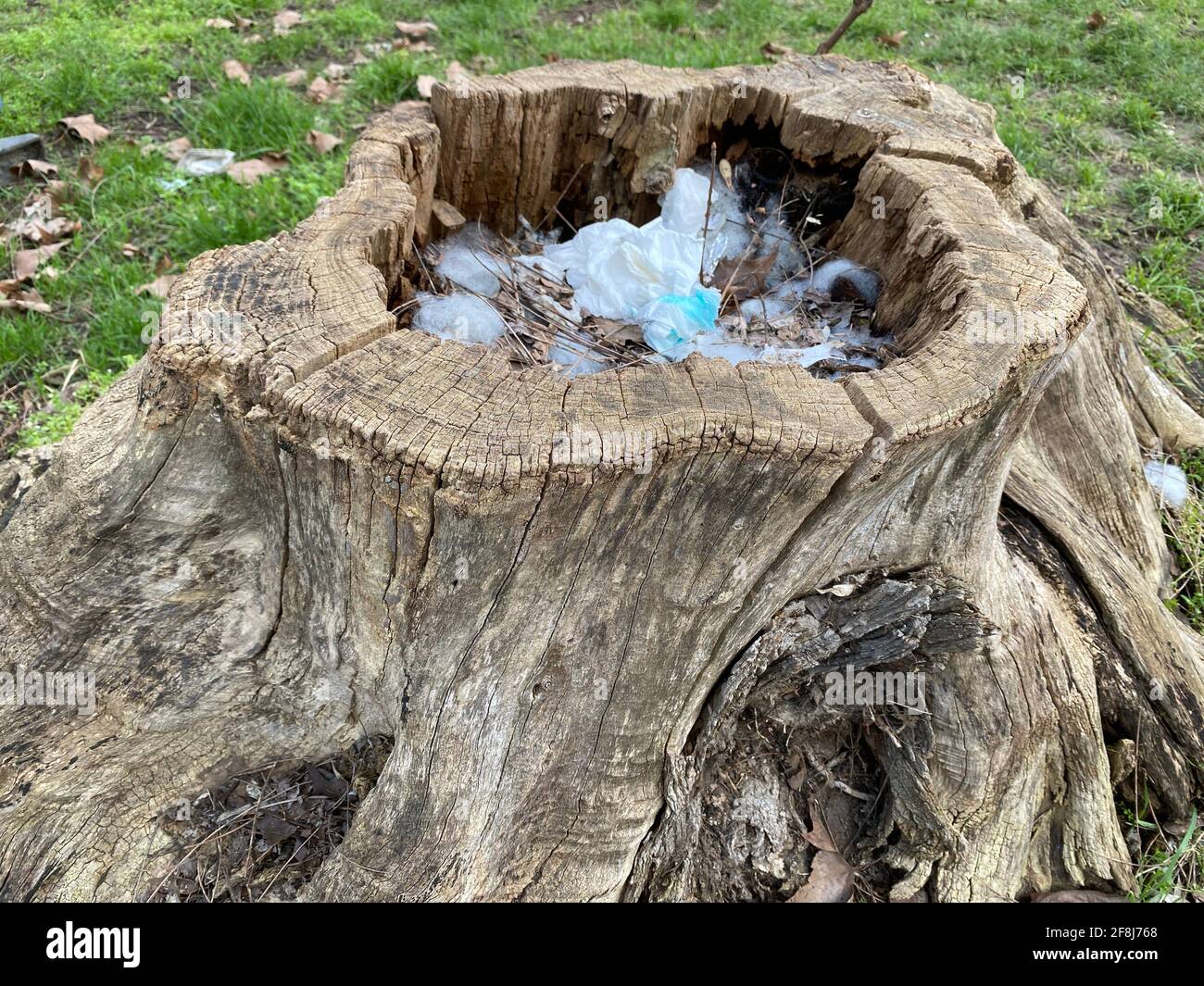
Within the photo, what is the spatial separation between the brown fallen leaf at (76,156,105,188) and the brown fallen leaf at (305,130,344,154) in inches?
39.5

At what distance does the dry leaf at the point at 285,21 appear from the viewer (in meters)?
5.29

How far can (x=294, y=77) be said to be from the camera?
4938 mm

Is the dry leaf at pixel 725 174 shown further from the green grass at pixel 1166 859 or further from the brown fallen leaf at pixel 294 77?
the brown fallen leaf at pixel 294 77

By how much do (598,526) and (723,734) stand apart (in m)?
0.82

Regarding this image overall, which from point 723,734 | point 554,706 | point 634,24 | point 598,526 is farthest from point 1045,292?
point 634,24

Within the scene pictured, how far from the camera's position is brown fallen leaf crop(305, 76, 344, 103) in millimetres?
4781

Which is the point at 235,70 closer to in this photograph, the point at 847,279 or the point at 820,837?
the point at 847,279

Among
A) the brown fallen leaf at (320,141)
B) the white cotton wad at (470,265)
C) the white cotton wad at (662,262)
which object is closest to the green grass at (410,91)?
the brown fallen leaf at (320,141)

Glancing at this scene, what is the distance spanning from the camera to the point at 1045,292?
6.07 feet

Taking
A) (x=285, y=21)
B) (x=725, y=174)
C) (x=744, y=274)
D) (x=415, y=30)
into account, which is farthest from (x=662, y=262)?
(x=285, y=21)

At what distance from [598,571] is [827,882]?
124 centimetres

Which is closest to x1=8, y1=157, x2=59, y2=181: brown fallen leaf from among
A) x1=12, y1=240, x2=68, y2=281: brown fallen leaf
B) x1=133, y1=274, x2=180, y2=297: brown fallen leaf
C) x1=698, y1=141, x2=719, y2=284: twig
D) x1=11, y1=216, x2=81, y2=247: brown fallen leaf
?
x1=11, y1=216, x2=81, y2=247: brown fallen leaf

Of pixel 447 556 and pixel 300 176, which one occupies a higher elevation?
pixel 447 556
